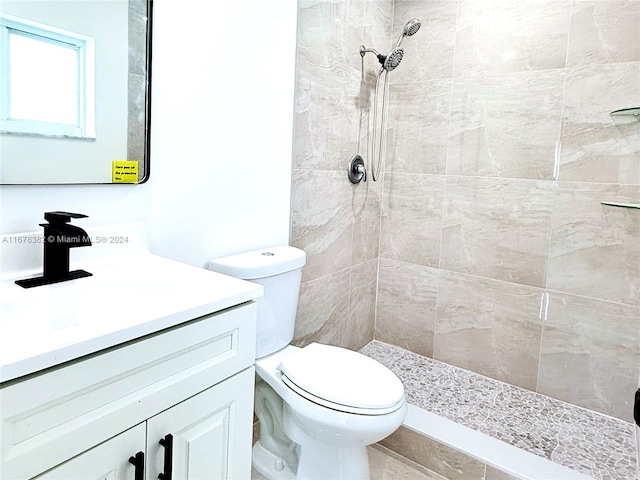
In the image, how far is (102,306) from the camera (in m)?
1.09

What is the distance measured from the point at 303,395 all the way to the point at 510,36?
180cm

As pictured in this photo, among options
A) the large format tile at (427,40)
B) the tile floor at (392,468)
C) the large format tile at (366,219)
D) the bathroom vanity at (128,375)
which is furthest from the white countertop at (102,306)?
the large format tile at (427,40)

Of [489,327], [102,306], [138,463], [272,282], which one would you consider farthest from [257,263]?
[489,327]

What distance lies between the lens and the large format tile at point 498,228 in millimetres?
2077

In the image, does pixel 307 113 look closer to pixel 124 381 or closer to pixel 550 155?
pixel 550 155

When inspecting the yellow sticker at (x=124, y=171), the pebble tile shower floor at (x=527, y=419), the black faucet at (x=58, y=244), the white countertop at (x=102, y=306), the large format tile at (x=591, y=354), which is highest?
the yellow sticker at (x=124, y=171)

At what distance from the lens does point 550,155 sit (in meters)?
2.02

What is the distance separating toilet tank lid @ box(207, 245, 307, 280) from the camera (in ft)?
4.82

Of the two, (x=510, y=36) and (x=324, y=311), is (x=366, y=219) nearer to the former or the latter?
(x=324, y=311)

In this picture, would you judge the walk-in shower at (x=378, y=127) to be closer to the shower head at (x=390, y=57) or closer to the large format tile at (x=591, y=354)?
the shower head at (x=390, y=57)

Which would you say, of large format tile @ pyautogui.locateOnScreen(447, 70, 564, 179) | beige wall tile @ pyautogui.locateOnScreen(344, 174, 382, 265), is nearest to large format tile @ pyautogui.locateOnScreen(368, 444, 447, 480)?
beige wall tile @ pyautogui.locateOnScreen(344, 174, 382, 265)

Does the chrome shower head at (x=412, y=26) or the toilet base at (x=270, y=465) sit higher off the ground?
the chrome shower head at (x=412, y=26)

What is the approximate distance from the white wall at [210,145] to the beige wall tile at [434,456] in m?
0.96

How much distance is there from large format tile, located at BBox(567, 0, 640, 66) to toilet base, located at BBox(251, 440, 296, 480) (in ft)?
6.50
